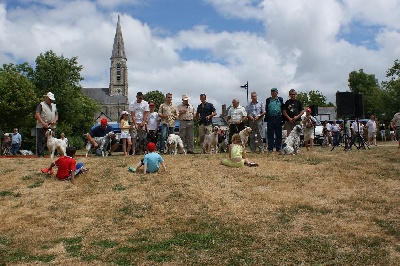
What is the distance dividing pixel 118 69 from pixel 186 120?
431 ft

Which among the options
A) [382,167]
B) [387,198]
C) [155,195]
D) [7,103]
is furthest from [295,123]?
A: [7,103]

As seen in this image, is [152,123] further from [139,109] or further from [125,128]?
[125,128]

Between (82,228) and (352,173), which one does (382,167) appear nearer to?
(352,173)

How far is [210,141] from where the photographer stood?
16125 mm

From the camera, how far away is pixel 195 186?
36.4 feet

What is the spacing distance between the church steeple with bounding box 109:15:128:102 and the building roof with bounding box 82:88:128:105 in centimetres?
263

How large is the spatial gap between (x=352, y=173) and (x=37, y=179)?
892 centimetres

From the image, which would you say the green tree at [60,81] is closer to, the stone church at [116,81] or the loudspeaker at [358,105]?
the loudspeaker at [358,105]

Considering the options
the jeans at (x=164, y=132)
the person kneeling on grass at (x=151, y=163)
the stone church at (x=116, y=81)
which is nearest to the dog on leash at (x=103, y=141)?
the jeans at (x=164, y=132)

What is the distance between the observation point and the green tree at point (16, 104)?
39.5 m

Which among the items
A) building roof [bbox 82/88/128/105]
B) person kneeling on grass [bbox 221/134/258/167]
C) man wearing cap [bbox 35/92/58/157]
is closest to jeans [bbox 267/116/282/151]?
person kneeling on grass [bbox 221/134/258/167]

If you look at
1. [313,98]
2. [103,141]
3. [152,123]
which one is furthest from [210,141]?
[313,98]

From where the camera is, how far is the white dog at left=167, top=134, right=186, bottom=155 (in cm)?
1536

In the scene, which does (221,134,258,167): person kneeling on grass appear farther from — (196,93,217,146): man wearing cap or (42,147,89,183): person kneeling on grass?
(42,147,89,183): person kneeling on grass
